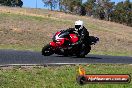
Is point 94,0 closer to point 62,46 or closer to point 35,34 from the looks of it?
point 35,34

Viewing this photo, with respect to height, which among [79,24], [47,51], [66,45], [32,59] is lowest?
[47,51]

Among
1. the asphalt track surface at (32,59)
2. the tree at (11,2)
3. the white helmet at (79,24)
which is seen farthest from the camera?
the tree at (11,2)

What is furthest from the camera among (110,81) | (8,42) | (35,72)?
(8,42)

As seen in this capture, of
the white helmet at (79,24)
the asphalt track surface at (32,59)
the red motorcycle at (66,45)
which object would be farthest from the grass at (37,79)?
the white helmet at (79,24)

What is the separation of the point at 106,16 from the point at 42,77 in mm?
113081

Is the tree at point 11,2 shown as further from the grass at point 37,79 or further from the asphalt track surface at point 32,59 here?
the grass at point 37,79

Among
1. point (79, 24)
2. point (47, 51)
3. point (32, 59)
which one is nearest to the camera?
point (32, 59)

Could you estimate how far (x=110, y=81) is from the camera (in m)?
4.93

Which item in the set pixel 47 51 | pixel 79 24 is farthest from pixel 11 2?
pixel 47 51

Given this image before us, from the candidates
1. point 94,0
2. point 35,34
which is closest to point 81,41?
point 35,34

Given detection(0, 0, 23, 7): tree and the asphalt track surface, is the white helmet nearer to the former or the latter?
the asphalt track surface

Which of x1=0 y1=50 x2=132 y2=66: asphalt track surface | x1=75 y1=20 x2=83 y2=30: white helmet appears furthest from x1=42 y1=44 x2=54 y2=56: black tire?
x1=75 y1=20 x2=83 y2=30: white helmet

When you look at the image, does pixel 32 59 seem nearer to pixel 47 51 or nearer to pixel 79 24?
pixel 47 51

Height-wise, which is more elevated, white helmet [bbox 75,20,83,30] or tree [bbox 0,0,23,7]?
white helmet [bbox 75,20,83,30]
